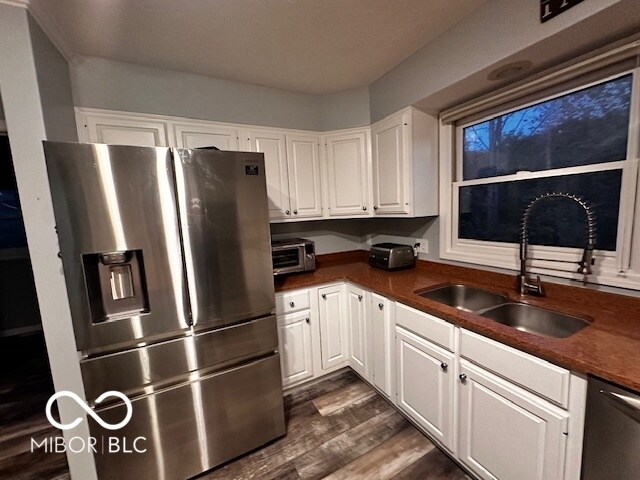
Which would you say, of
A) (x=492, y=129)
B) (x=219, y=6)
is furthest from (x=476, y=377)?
(x=219, y=6)

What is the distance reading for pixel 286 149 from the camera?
2236 mm

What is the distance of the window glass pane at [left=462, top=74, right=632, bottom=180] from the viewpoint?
1.28 m

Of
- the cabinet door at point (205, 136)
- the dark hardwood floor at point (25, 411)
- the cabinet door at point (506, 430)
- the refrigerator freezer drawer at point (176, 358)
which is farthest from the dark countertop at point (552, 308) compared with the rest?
the dark hardwood floor at point (25, 411)

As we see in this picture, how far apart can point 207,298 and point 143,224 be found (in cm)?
46

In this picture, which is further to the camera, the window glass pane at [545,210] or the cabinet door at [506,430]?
the window glass pane at [545,210]

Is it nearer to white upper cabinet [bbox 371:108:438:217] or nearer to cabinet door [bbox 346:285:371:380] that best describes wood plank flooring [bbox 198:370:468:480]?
cabinet door [bbox 346:285:371:380]

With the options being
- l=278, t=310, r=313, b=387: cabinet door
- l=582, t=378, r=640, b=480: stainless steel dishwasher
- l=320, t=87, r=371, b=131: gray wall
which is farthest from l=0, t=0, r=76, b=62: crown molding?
l=582, t=378, r=640, b=480: stainless steel dishwasher

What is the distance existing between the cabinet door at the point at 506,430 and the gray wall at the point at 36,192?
1862mm

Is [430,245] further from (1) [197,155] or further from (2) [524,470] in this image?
(1) [197,155]

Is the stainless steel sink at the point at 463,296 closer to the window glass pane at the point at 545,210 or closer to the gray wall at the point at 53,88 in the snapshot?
the window glass pane at the point at 545,210

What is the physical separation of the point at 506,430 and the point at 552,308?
63cm

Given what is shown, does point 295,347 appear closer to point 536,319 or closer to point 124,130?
point 536,319

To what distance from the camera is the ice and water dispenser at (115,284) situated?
1184 mm

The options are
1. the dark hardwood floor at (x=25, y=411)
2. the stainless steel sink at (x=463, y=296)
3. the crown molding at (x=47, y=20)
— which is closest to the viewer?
the crown molding at (x=47, y=20)
